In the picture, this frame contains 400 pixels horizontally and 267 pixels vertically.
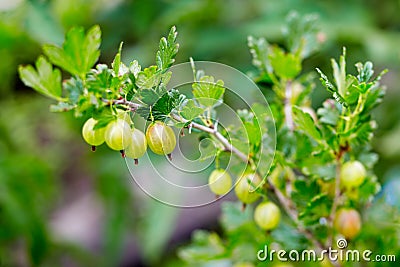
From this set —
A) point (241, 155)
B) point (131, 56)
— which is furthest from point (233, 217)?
point (131, 56)

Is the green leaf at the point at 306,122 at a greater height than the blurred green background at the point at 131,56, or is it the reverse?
the blurred green background at the point at 131,56

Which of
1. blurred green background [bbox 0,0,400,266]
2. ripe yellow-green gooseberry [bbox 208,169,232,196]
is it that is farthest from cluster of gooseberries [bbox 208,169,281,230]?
blurred green background [bbox 0,0,400,266]

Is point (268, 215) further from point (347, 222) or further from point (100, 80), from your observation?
point (100, 80)

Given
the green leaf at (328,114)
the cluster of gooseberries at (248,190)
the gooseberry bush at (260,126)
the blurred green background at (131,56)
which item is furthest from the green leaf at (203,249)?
the blurred green background at (131,56)

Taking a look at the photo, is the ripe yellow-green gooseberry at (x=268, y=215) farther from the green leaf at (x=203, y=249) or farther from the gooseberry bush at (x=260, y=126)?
the green leaf at (x=203, y=249)

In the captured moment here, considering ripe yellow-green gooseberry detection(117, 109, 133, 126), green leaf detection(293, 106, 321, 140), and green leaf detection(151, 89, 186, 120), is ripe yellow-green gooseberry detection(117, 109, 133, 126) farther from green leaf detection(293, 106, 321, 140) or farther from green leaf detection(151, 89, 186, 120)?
green leaf detection(293, 106, 321, 140)

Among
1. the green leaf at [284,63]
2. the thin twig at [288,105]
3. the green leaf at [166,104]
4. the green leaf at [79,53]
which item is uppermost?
the green leaf at [284,63]

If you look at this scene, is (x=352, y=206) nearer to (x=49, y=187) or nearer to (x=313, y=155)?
(x=313, y=155)
